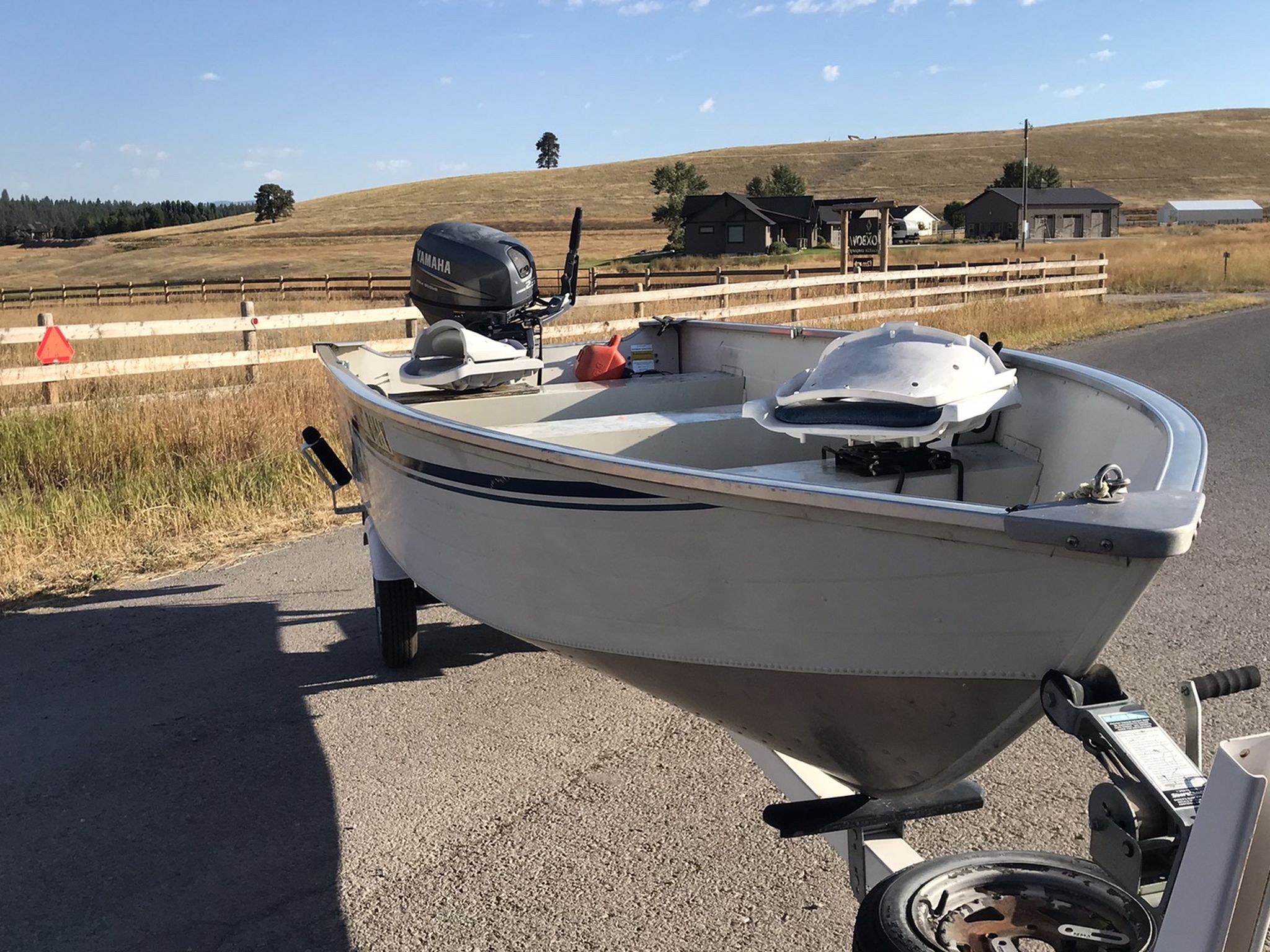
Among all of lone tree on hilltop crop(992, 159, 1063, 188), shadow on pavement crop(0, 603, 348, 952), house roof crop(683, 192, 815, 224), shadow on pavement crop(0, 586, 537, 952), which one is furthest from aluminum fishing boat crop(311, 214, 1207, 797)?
lone tree on hilltop crop(992, 159, 1063, 188)

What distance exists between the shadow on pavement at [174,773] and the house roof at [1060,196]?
77.3 metres

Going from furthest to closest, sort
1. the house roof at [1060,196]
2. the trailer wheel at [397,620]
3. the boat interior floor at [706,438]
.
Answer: the house roof at [1060,196] < the trailer wheel at [397,620] < the boat interior floor at [706,438]

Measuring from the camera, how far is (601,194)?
331 feet

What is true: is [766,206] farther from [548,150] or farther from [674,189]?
[548,150]

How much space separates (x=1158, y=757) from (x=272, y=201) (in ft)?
356

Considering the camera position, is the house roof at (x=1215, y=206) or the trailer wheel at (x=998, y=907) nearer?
the trailer wheel at (x=998, y=907)

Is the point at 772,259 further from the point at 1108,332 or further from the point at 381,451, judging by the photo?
the point at 381,451

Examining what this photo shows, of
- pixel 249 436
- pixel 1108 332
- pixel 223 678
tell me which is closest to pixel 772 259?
pixel 1108 332

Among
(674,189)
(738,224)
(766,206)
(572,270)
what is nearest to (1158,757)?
(572,270)

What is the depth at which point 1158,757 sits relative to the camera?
1.84 meters

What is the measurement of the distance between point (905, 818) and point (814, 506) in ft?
2.64

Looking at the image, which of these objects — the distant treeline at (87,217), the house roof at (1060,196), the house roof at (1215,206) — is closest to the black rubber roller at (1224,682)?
the house roof at (1060,196)

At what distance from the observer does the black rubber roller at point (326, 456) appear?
503 cm

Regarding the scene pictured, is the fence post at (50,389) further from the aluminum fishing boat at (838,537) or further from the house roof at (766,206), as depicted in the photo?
the house roof at (766,206)
